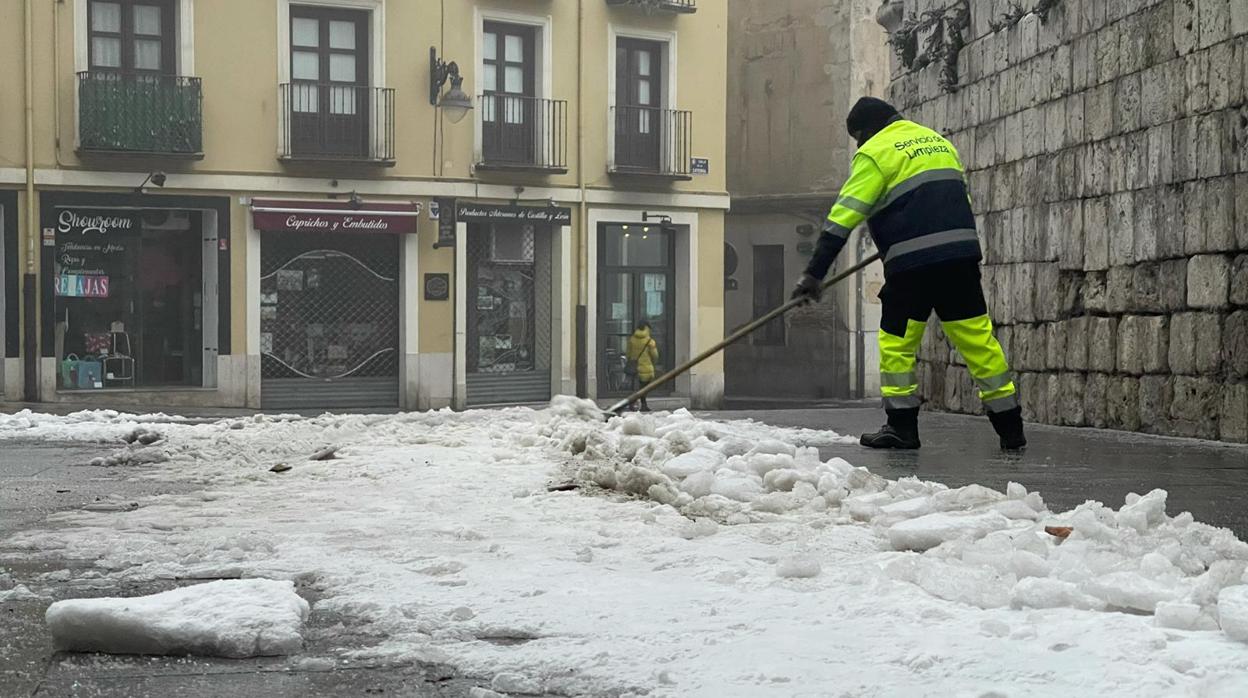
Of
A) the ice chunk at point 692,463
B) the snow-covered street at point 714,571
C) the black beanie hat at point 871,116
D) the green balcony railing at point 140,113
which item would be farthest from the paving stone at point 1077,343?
the green balcony railing at point 140,113

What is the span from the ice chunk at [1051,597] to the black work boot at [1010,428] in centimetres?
427

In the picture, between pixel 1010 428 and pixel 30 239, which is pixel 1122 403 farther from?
pixel 30 239

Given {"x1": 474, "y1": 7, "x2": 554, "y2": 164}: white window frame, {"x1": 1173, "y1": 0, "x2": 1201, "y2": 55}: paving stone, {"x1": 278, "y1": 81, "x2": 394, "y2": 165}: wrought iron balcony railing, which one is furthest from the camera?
{"x1": 474, "y1": 7, "x2": 554, "y2": 164}: white window frame

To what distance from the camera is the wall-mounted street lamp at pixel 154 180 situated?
23047 mm

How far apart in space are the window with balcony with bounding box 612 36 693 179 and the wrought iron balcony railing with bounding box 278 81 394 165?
4.36 meters

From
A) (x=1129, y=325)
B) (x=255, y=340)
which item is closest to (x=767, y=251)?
(x=255, y=340)

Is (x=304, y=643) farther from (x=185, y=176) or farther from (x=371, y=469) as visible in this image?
(x=185, y=176)

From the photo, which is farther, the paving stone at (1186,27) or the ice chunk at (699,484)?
the paving stone at (1186,27)

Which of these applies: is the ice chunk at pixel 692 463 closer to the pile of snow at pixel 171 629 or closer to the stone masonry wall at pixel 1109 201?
the pile of snow at pixel 171 629

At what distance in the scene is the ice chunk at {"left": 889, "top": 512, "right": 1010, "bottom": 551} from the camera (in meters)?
4.12

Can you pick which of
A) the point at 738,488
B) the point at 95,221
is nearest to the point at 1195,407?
the point at 738,488

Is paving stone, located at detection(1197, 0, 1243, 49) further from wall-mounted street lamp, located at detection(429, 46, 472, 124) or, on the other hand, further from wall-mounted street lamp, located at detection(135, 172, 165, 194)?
wall-mounted street lamp, located at detection(135, 172, 165, 194)

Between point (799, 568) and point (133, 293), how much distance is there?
2146cm

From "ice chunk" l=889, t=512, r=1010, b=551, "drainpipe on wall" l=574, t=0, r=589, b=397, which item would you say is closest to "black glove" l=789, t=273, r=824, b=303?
"ice chunk" l=889, t=512, r=1010, b=551
